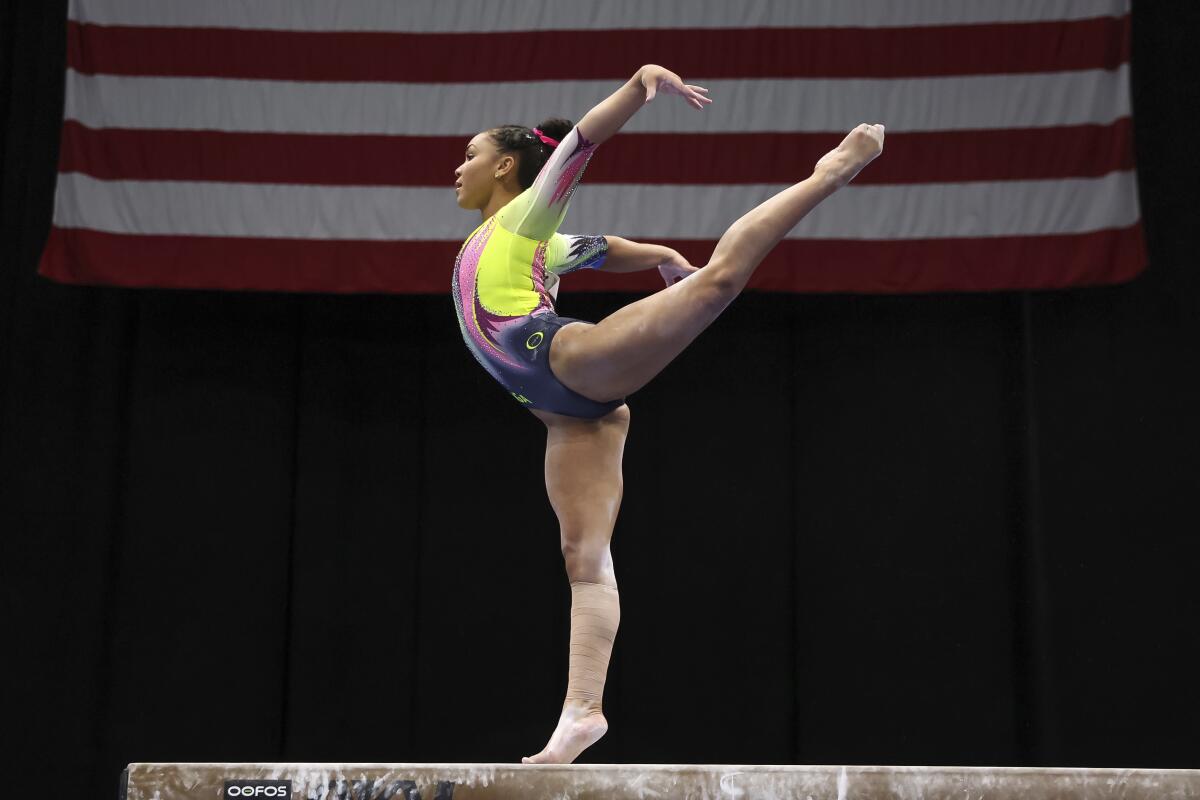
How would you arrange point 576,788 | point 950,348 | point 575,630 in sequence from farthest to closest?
point 950,348
point 575,630
point 576,788

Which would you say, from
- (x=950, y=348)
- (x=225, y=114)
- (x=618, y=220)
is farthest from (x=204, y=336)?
(x=950, y=348)

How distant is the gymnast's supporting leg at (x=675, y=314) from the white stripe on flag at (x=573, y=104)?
244 centimetres

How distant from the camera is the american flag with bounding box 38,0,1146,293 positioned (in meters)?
5.40

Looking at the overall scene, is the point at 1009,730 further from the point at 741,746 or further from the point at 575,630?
the point at 575,630

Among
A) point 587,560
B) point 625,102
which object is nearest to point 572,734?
point 587,560

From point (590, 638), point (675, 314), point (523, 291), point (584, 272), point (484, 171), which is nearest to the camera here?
point (675, 314)

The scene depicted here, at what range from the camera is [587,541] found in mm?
3184

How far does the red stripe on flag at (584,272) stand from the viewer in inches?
210

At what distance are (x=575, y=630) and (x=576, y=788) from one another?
0.74 m

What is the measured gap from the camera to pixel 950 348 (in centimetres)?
583

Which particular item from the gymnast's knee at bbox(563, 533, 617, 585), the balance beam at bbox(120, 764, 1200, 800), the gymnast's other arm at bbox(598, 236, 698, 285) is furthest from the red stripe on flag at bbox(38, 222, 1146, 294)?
the balance beam at bbox(120, 764, 1200, 800)

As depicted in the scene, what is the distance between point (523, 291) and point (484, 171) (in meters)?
0.47

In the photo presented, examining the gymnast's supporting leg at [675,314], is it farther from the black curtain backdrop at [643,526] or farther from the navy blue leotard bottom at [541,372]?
the black curtain backdrop at [643,526]

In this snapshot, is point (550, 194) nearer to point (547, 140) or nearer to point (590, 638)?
point (547, 140)
